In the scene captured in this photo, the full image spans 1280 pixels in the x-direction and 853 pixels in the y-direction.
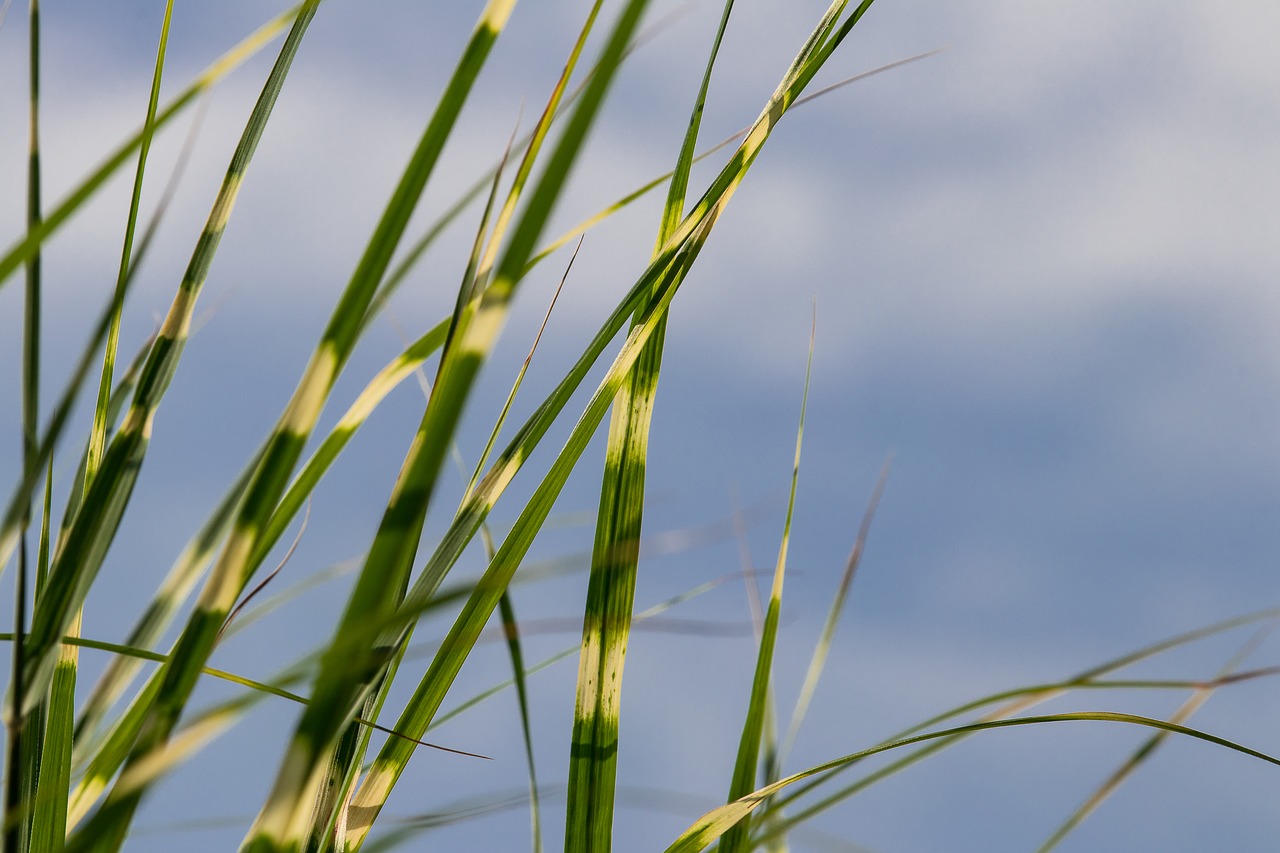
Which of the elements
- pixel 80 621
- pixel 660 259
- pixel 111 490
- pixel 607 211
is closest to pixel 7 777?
pixel 111 490

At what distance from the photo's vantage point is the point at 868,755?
1.50 feet

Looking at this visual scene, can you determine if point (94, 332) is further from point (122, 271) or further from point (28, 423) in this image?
point (122, 271)

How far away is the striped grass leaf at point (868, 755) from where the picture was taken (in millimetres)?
430

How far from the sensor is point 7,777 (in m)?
0.34

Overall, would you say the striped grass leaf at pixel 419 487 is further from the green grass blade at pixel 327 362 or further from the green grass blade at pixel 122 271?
the green grass blade at pixel 122 271

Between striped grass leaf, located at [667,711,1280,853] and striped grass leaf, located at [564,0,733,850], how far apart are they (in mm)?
47

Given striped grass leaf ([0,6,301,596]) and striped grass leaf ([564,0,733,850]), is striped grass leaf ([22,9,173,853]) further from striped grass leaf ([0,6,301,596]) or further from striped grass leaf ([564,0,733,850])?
striped grass leaf ([564,0,733,850])

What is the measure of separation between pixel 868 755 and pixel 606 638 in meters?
0.14

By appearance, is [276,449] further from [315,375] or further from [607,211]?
[607,211]

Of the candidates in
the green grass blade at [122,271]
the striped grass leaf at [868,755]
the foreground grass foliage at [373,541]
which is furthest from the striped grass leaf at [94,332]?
the striped grass leaf at [868,755]

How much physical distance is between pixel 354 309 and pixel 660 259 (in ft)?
0.69

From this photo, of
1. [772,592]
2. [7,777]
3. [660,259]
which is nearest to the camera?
[7,777]

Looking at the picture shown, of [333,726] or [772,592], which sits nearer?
[333,726]

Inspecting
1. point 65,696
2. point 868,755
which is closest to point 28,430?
point 65,696
